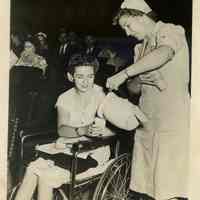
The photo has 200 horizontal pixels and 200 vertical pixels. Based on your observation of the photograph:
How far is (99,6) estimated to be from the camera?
1096 millimetres

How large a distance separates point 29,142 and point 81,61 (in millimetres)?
285

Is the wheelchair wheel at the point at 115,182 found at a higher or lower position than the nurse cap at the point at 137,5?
lower

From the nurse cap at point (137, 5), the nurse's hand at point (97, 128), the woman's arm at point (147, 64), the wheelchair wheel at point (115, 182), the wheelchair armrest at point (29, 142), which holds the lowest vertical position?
the wheelchair wheel at point (115, 182)

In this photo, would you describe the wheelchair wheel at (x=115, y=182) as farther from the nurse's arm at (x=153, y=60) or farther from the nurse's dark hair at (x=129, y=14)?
the nurse's dark hair at (x=129, y=14)

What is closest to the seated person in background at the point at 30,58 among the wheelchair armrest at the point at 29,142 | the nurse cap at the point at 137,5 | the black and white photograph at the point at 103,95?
the black and white photograph at the point at 103,95

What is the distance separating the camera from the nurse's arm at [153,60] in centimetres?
109

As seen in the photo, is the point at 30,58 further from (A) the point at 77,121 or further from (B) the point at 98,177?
(B) the point at 98,177

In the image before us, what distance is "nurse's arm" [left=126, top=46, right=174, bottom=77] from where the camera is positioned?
109 centimetres

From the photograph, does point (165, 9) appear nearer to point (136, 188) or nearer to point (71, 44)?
point (71, 44)

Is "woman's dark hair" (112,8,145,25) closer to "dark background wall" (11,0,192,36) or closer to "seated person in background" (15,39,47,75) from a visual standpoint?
"dark background wall" (11,0,192,36)

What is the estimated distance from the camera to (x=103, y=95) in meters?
1.10

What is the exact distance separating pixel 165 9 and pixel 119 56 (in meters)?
0.20

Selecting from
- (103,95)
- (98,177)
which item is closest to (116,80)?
(103,95)

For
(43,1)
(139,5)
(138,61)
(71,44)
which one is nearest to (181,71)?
(138,61)
